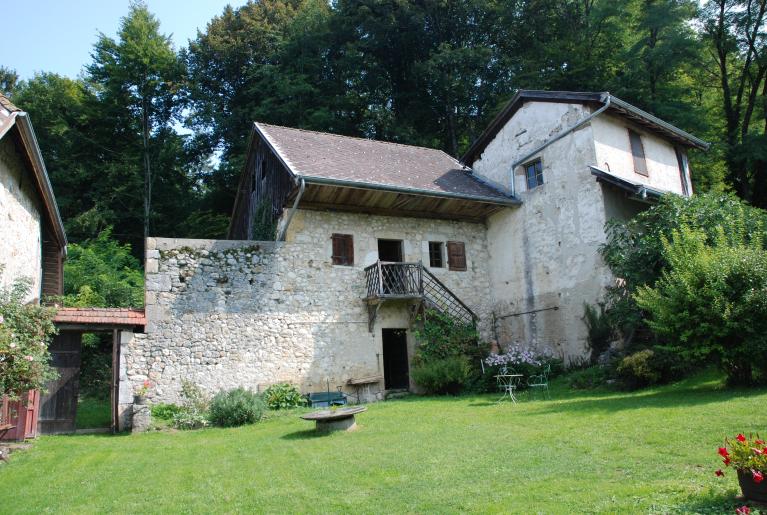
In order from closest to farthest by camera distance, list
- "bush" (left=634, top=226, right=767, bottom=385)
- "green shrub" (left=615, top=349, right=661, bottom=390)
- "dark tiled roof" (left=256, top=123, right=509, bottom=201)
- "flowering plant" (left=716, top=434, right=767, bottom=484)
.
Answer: "flowering plant" (left=716, top=434, right=767, bottom=484) < "bush" (left=634, top=226, right=767, bottom=385) < "green shrub" (left=615, top=349, right=661, bottom=390) < "dark tiled roof" (left=256, top=123, right=509, bottom=201)

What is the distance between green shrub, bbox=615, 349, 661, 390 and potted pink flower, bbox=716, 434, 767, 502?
650cm

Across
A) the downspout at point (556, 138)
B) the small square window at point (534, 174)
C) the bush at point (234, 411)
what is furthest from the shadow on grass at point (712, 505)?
the small square window at point (534, 174)

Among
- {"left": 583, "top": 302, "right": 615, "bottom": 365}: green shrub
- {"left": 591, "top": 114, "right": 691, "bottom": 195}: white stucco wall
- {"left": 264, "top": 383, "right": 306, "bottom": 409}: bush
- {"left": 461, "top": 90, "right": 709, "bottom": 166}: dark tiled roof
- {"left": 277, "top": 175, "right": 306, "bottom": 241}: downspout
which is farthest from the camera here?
{"left": 591, "top": 114, "right": 691, "bottom": 195}: white stucco wall

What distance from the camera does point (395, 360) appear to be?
1641cm

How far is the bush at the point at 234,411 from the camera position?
1062cm

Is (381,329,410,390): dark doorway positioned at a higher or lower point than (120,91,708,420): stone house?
lower

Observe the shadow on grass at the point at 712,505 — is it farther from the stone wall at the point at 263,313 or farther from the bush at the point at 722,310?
the stone wall at the point at 263,313

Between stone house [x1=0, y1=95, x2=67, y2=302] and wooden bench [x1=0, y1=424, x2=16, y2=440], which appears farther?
stone house [x1=0, y1=95, x2=67, y2=302]

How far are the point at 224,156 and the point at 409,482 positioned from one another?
79.1ft

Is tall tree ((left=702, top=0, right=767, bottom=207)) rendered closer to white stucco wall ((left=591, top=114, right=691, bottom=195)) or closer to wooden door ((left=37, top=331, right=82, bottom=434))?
white stucco wall ((left=591, top=114, right=691, bottom=195))

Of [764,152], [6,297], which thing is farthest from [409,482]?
[764,152]

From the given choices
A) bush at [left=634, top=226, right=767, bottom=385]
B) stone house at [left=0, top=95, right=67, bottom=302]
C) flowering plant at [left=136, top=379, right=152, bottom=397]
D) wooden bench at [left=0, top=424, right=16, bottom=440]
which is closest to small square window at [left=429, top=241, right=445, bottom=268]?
bush at [left=634, top=226, right=767, bottom=385]

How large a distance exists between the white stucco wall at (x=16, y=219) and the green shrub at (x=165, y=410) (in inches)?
135

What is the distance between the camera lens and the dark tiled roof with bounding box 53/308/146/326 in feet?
35.4
